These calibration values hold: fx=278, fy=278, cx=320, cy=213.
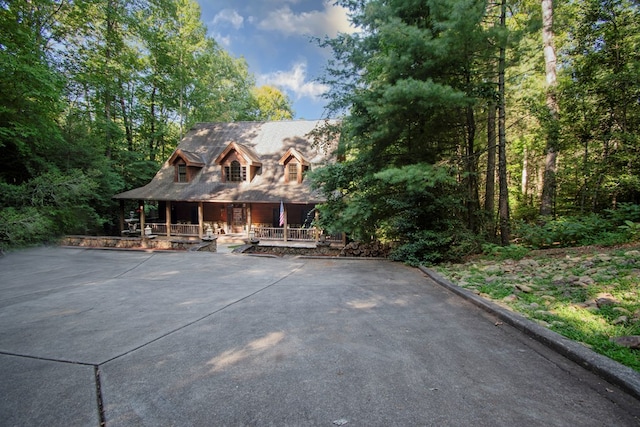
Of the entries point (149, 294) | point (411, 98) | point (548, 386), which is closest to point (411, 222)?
point (411, 98)

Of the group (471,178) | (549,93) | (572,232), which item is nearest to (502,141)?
(471,178)

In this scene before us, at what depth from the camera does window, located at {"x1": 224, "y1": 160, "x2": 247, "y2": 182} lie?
18750mm

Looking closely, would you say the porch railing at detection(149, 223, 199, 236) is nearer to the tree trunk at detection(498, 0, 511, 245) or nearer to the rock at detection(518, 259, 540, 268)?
the tree trunk at detection(498, 0, 511, 245)

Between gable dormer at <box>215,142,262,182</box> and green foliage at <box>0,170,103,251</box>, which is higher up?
gable dormer at <box>215,142,262,182</box>

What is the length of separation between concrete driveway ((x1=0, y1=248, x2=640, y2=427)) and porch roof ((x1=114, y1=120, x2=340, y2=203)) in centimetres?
1146

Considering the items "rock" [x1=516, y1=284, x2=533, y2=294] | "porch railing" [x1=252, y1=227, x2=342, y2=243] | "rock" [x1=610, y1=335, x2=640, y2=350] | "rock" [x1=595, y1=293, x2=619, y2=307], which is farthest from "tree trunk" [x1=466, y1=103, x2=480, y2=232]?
"porch railing" [x1=252, y1=227, x2=342, y2=243]

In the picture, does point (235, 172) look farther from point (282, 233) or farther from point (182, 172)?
point (282, 233)

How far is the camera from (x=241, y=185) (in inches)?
725

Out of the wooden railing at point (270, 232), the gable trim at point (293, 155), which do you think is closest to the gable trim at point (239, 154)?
the gable trim at point (293, 155)

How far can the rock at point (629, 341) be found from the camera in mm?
2914

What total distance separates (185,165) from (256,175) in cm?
507

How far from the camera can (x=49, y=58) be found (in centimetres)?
1638

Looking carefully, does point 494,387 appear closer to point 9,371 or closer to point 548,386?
point 548,386

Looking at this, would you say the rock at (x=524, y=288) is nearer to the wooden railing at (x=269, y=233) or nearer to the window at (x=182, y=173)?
the wooden railing at (x=269, y=233)
